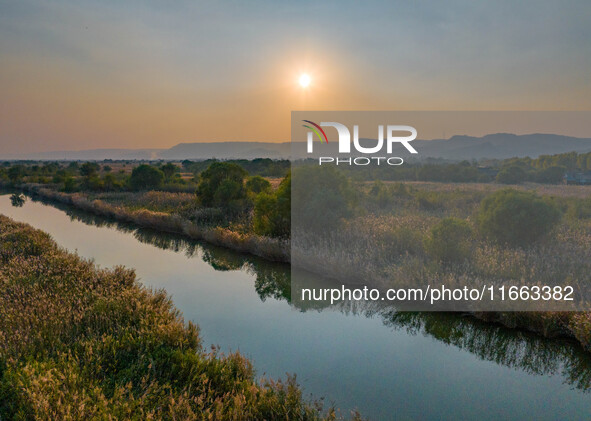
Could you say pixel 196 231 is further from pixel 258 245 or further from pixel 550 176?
pixel 550 176

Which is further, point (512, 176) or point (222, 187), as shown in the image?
point (512, 176)

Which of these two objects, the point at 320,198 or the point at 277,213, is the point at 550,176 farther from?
the point at 277,213

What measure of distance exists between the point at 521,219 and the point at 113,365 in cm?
1199

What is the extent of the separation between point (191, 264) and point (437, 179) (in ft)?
144

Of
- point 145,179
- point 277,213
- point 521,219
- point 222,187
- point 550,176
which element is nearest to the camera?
point 521,219

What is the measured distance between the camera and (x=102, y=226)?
2383 centimetres

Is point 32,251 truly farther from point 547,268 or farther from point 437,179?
point 437,179

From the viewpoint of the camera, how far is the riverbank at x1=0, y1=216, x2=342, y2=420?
4594mm

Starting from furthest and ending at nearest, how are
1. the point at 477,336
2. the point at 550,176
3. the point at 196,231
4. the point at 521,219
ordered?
the point at 550,176 < the point at 196,231 < the point at 521,219 < the point at 477,336

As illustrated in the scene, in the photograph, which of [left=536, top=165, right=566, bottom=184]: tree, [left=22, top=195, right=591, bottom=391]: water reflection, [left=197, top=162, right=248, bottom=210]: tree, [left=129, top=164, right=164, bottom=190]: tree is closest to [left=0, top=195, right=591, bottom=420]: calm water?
[left=22, top=195, right=591, bottom=391]: water reflection

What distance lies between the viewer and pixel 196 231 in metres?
19.0

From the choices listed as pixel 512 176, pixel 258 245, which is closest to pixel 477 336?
pixel 258 245

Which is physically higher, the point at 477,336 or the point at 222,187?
the point at 222,187

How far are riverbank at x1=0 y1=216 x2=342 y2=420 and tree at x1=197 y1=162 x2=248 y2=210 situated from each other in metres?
14.1
